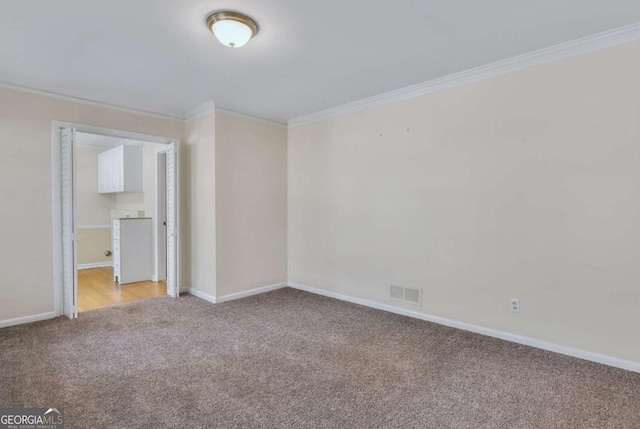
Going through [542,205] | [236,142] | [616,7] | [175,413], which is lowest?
[175,413]

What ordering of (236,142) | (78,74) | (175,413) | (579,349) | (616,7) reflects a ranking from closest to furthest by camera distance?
(175,413), (616,7), (579,349), (78,74), (236,142)

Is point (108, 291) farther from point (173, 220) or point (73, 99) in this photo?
point (73, 99)

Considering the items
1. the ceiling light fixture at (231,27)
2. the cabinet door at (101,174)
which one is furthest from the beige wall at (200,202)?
the cabinet door at (101,174)

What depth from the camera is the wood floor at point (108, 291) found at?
4324 mm

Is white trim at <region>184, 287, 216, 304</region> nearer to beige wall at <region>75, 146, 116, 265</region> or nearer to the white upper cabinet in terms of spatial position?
the white upper cabinet

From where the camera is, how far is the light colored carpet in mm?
1986

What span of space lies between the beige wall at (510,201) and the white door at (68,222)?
2877 mm

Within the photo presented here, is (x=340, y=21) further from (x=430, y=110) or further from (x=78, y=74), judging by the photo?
(x=78, y=74)

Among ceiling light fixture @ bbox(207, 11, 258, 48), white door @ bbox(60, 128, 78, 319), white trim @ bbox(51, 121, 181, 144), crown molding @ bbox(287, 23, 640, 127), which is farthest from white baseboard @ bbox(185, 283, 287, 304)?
ceiling light fixture @ bbox(207, 11, 258, 48)

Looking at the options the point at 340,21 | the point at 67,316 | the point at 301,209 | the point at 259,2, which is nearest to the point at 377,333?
the point at 301,209

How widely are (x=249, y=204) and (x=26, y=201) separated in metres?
2.28

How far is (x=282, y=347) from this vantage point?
9.67 feet

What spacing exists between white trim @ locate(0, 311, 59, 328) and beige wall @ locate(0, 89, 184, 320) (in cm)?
4

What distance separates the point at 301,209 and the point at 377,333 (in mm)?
2144
